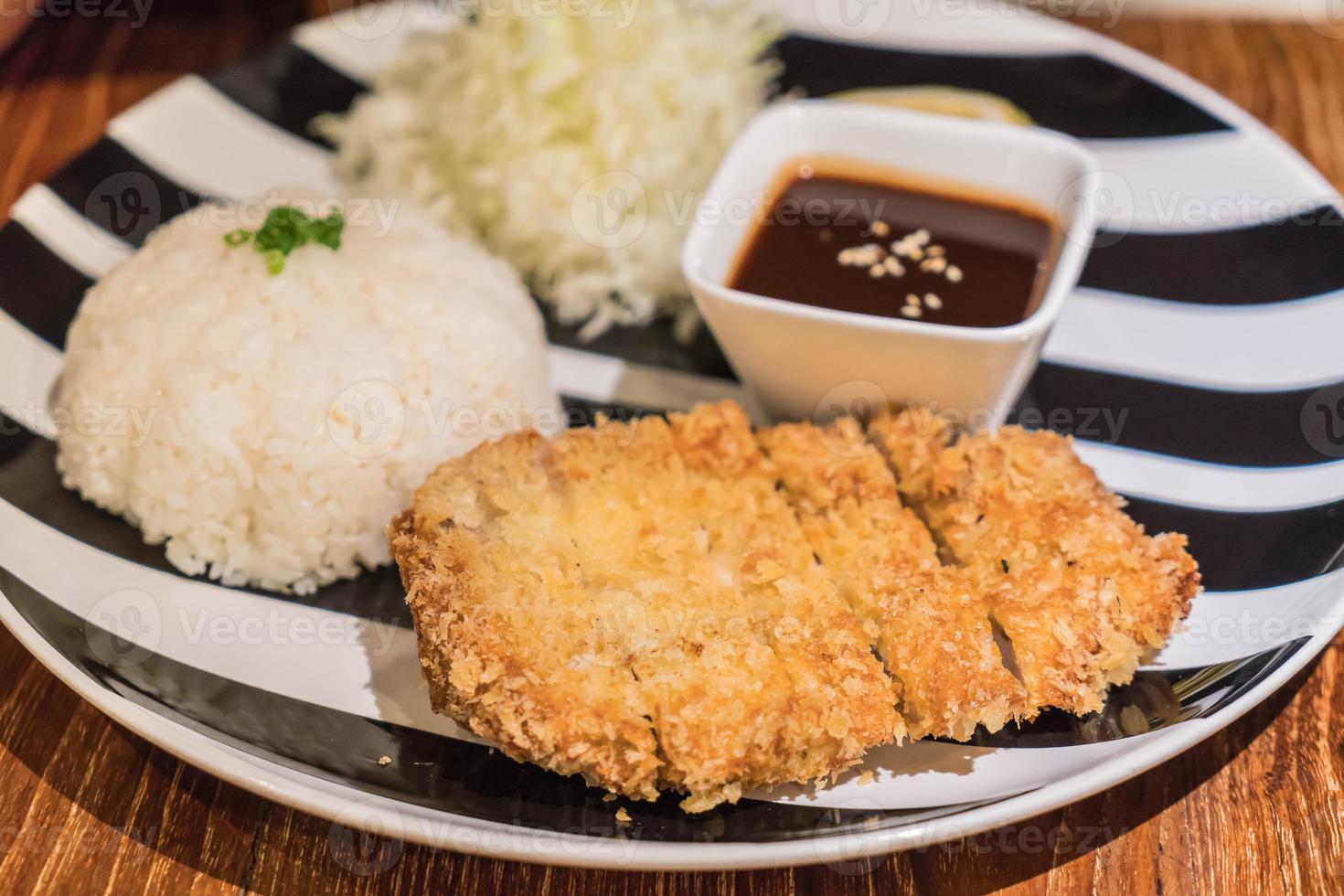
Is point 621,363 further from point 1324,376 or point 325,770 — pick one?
point 1324,376

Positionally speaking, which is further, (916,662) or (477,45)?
(477,45)

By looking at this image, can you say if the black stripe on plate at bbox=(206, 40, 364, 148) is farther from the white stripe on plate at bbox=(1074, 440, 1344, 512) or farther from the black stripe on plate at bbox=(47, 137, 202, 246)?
the white stripe on plate at bbox=(1074, 440, 1344, 512)

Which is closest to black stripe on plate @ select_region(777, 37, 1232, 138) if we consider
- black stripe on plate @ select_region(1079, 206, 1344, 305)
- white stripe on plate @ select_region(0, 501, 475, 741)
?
black stripe on plate @ select_region(1079, 206, 1344, 305)

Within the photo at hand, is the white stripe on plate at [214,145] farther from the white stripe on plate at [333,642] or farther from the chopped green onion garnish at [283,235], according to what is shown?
the white stripe on plate at [333,642]

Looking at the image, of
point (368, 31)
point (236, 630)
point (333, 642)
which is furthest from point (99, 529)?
point (368, 31)

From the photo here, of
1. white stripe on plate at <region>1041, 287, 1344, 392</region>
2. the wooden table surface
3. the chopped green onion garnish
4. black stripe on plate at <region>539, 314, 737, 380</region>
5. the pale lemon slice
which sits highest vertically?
the pale lemon slice

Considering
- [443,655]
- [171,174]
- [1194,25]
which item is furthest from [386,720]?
[1194,25]
